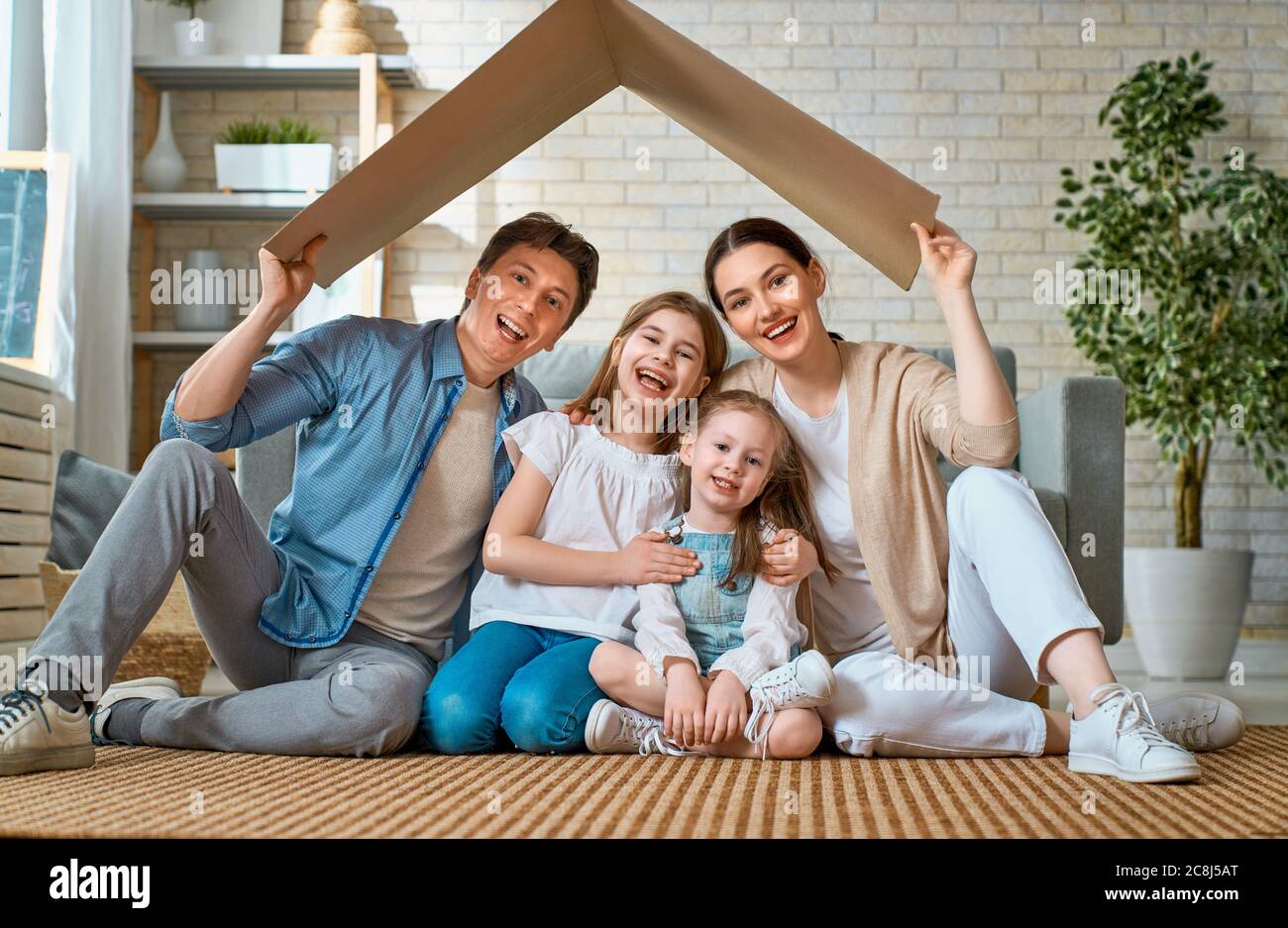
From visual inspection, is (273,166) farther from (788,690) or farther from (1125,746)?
(1125,746)

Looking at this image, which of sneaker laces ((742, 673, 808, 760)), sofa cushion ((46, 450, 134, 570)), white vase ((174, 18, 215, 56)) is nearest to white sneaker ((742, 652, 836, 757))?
sneaker laces ((742, 673, 808, 760))

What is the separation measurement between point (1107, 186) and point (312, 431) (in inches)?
117

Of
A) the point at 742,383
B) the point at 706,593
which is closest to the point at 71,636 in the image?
the point at 706,593

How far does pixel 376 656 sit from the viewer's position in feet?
4.92

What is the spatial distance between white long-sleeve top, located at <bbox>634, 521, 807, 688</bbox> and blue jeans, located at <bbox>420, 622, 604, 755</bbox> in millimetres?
100

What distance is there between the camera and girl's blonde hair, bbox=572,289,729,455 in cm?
168

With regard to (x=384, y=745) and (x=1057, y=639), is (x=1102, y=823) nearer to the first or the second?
(x=1057, y=639)

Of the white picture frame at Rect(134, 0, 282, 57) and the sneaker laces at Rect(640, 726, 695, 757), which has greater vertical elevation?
the white picture frame at Rect(134, 0, 282, 57)

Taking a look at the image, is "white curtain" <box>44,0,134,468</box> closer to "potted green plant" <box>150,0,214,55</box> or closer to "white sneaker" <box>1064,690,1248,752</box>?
"potted green plant" <box>150,0,214,55</box>

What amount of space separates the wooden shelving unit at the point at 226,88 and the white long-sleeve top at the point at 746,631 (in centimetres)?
232

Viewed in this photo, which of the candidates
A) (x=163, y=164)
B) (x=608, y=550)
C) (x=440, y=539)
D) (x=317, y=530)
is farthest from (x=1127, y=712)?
(x=163, y=164)

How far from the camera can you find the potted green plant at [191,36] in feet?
12.0

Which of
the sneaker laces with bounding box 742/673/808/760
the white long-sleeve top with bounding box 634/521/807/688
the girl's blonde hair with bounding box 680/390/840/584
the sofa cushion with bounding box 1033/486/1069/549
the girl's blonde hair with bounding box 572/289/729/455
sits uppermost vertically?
the girl's blonde hair with bounding box 572/289/729/455

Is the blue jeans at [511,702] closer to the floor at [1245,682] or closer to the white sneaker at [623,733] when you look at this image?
the white sneaker at [623,733]
